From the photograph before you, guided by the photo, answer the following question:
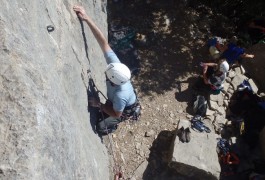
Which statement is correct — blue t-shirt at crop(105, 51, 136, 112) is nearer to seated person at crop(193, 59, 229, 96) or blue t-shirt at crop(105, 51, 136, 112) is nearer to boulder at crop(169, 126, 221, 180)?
boulder at crop(169, 126, 221, 180)

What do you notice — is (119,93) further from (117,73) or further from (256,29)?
(256,29)

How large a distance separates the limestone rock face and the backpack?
428cm

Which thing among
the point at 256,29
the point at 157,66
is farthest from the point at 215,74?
the point at 256,29

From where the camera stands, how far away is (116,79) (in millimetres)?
5477

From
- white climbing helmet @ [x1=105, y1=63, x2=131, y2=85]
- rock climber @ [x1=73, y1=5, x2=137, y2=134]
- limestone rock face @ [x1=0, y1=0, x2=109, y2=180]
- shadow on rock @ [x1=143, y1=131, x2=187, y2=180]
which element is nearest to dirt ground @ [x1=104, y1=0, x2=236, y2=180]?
shadow on rock @ [x1=143, y1=131, x2=187, y2=180]

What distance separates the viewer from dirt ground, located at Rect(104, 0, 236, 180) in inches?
318

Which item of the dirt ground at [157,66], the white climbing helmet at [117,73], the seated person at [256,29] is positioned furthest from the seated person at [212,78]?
the white climbing helmet at [117,73]

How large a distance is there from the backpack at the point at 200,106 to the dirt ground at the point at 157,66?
19 centimetres

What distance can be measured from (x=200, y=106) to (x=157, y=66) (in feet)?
5.91

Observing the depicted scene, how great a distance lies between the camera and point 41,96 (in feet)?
12.0

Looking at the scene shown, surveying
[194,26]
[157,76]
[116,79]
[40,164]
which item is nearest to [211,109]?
[157,76]

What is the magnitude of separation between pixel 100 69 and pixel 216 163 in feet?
10.9

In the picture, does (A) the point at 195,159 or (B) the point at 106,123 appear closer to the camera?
(B) the point at 106,123

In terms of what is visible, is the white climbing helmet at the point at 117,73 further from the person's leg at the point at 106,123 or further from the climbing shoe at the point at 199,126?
the climbing shoe at the point at 199,126
